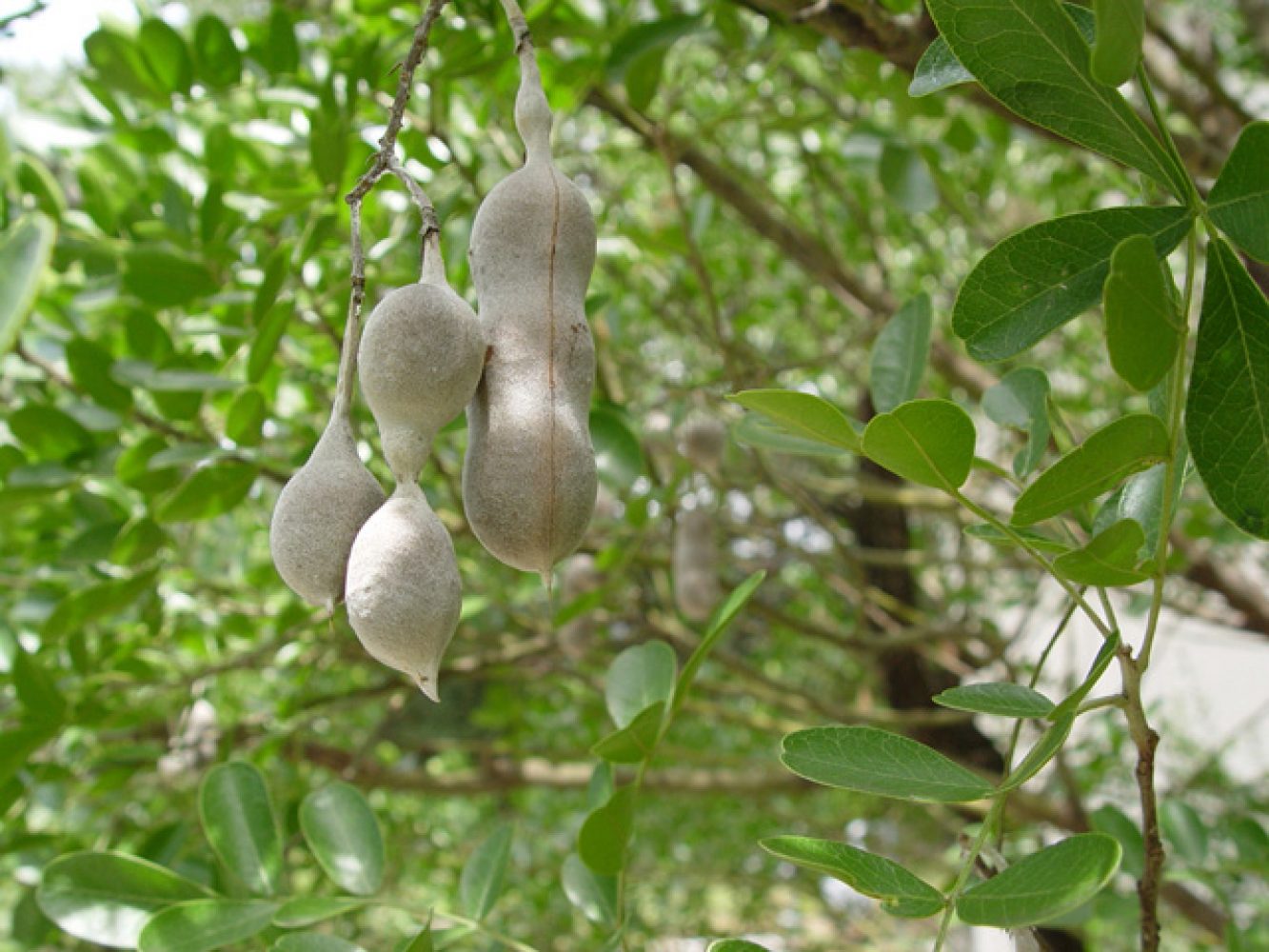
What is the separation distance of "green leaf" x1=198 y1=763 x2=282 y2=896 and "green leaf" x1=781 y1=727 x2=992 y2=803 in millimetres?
477

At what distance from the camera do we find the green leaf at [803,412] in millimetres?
576

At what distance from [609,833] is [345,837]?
0.86 feet

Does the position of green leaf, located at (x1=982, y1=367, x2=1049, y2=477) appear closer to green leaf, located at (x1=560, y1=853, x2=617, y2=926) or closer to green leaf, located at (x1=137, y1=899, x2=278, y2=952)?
green leaf, located at (x1=560, y1=853, x2=617, y2=926)

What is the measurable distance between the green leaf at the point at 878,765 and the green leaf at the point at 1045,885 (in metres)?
0.04

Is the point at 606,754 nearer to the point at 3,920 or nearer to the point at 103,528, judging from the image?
the point at 103,528

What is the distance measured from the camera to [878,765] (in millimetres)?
615

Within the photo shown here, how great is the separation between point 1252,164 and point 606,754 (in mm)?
491

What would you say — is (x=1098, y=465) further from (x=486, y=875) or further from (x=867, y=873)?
(x=486, y=875)

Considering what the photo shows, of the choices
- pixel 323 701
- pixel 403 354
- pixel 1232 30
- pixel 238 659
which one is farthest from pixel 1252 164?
pixel 1232 30

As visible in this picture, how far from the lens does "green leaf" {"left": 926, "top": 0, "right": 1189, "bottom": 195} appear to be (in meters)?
0.52

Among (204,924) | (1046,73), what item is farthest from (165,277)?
(1046,73)

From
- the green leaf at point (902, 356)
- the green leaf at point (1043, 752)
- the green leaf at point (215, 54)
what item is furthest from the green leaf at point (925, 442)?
the green leaf at point (215, 54)

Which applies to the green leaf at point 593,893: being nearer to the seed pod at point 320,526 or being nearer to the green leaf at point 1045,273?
the seed pod at point 320,526

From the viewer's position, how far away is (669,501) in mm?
1506
